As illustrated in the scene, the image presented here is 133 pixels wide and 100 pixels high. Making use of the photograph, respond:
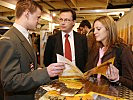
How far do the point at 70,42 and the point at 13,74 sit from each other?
5.14 feet

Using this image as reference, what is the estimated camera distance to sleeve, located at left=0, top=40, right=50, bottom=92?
1.24 meters

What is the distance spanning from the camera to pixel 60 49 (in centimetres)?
268

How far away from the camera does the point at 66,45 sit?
2688 millimetres

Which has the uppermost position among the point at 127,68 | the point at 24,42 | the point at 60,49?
the point at 24,42

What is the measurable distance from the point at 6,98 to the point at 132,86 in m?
1.06

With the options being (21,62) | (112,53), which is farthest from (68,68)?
(112,53)

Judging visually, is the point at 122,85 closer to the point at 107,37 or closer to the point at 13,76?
the point at 107,37

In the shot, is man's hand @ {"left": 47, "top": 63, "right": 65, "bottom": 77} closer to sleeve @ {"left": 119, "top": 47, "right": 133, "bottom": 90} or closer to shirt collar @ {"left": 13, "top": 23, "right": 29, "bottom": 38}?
shirt collar @ {"left": 13, "top": 23, "right": 29, "bottom": 38}

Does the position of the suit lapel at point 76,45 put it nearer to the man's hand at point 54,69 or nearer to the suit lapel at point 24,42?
the suit lapel at point 24,42

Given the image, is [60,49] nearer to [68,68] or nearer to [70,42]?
[70,42]

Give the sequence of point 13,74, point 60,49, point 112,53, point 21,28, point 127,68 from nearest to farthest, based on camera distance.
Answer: point 13,74, point 21,28, point 127,68, point 112,53, point 60,49

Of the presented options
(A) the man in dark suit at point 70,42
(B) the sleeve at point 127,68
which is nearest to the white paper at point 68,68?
(B) the sleeve at point 127,68

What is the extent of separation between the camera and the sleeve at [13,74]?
1.24m

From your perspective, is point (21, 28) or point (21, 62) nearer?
point (21, 62)
